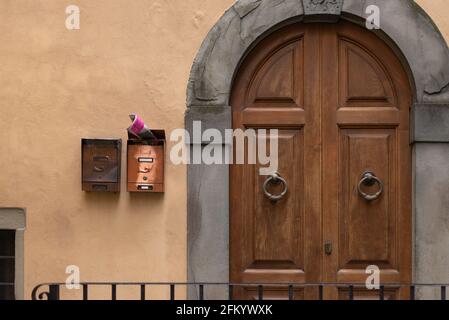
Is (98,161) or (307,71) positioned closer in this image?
(98,161)

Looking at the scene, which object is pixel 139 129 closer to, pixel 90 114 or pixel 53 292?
pixel 90 114

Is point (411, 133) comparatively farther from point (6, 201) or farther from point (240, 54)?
point (6, 201)

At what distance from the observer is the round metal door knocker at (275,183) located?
6305 millimetres

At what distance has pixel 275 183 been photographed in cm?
634

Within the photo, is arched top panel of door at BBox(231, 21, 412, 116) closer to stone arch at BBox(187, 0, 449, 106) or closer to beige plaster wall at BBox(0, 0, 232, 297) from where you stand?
stone arch at BBox(187, 0, 449, 106)

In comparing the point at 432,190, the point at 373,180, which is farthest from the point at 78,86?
the point at 432,190

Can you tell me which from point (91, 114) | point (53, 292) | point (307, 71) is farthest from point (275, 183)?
point (53, 292)

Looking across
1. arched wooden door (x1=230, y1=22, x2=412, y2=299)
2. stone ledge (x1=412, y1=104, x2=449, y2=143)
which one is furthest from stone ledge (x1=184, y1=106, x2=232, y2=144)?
stone ledge (x1=412, y1=104, x2=449, y2=143)

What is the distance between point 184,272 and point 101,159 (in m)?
0.98

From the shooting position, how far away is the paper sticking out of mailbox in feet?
19.9

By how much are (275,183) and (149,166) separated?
904 millimetres

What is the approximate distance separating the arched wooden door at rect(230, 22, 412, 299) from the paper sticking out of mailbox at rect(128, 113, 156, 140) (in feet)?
2.12

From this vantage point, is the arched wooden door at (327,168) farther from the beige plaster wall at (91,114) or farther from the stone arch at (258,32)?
the beige plaster wall at (91,114)

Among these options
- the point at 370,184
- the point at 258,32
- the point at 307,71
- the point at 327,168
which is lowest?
the point at 370,184
